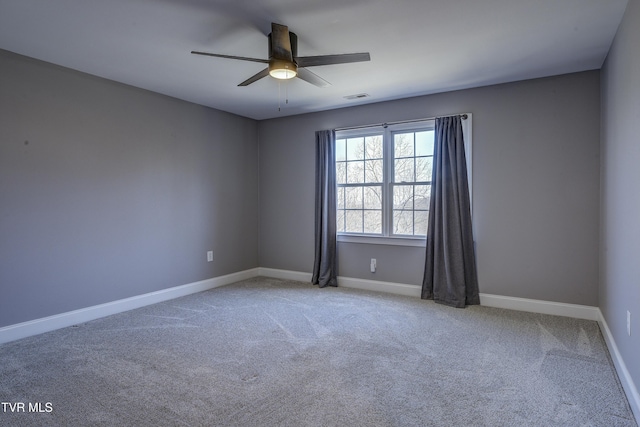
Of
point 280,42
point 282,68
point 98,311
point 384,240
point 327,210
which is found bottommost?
point 98,311

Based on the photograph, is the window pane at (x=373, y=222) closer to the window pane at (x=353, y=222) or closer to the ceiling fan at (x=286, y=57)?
the window pane at (x=353, y=222)

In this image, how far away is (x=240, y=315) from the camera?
3.81m

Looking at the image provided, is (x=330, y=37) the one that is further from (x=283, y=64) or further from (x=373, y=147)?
(x=373, y=147)

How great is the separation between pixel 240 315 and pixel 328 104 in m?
2.91

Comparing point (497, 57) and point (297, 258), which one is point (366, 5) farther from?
point (297, 258)

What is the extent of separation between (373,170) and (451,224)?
4.11 ft

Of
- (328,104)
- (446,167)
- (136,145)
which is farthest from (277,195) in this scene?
(446,167)

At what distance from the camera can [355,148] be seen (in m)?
5.05

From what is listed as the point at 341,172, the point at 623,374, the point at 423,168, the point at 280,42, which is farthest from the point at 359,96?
the point at 623,374

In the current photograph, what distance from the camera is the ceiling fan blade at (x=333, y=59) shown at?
253 centimetres

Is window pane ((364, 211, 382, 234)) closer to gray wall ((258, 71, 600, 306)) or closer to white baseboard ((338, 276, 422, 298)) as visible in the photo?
gray wall ((258, 71, 600, 306))

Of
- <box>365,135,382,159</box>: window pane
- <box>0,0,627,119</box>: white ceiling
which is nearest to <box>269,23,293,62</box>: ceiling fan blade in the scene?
<box>0,0,627,119</box>: white ceiling

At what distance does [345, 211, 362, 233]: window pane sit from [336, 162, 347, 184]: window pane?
0.46 metres

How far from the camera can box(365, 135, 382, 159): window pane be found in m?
4.85
